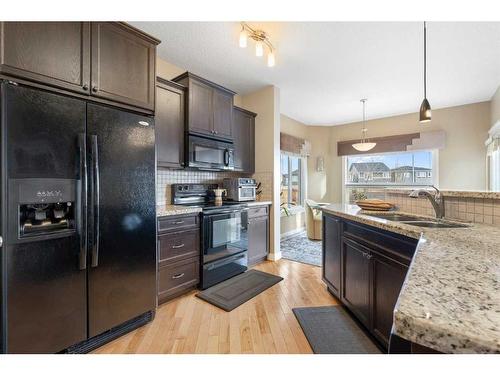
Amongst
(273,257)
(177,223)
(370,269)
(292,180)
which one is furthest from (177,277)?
(292,180)

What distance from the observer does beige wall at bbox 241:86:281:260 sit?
11.6 feet

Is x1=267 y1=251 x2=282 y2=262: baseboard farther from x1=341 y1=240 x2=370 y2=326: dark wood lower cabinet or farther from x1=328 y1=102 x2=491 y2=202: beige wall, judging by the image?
x1=328 y1=102 x2=491 y2=202: beige wall

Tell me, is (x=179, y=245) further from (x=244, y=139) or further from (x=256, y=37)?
(x=256, y=37)

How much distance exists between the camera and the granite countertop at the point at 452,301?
407 mm

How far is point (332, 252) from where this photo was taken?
2.29m

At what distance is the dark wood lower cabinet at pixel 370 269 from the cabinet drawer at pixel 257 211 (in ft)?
3.94

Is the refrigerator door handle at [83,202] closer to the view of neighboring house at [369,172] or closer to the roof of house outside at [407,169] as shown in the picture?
the view of neighboring house at [369,172]

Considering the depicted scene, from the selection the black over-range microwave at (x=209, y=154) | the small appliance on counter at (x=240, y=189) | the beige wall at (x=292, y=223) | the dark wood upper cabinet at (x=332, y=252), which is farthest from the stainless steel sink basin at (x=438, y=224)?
the beige wall at (x=292, y=223)

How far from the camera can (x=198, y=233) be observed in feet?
8.16

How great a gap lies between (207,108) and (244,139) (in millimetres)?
839

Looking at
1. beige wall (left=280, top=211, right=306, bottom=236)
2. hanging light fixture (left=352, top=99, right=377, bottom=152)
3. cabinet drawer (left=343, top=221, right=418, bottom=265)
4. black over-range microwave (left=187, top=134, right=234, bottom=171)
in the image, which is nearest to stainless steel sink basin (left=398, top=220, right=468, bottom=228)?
cabinet drawer (left=343, top=221, right=418, bottom=265)

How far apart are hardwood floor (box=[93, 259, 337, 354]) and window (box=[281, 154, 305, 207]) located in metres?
2.83

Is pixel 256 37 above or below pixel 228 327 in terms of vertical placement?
above
